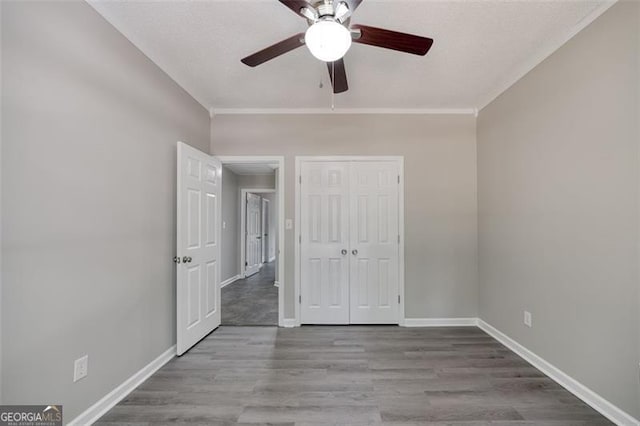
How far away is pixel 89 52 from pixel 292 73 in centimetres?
149

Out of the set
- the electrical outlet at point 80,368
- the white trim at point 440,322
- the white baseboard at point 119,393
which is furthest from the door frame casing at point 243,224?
the electrical outlet at point 80,368

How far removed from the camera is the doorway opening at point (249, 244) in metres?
3.58

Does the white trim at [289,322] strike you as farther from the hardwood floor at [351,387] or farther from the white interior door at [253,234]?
the white interior door at [253,234]

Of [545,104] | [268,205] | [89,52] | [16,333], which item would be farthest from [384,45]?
[268,205]

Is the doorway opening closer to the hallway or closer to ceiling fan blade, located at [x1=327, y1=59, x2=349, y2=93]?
the hallway

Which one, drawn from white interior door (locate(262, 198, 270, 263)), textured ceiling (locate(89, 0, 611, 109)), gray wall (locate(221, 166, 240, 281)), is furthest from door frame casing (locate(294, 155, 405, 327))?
white interior door (locate(262, 198, 270, 263))

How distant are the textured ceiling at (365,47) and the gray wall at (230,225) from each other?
8.47 ft

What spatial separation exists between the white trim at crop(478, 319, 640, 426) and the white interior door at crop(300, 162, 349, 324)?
1718 mm

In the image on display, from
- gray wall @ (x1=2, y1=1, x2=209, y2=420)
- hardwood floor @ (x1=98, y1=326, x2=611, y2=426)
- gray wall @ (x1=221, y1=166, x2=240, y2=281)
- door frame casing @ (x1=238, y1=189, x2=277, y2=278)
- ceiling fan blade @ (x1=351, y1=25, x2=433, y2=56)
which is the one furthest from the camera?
door frame casing @ (x1=238, y1=189, x2=277, y2=278)

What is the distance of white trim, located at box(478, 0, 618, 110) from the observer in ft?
6.03

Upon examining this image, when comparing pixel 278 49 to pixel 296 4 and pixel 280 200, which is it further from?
pixel 280 200

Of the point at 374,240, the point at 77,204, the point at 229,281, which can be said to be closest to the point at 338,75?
the point at 77,204

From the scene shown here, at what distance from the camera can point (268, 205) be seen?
27.9ft

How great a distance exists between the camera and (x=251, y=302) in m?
4.38
